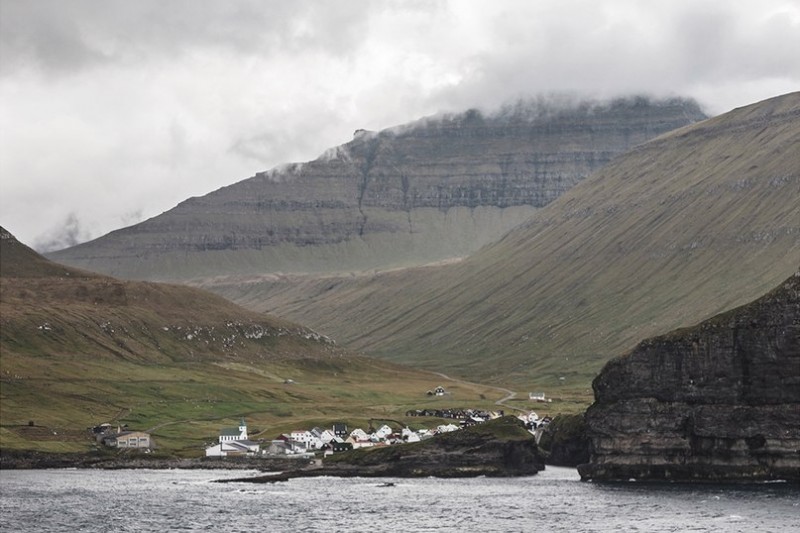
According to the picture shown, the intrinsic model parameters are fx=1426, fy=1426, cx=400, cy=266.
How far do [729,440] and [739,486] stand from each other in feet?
17.9

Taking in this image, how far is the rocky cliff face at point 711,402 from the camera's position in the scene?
16550 centimetres

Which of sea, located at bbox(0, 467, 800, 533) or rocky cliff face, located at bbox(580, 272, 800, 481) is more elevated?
rocky cliff face, located at bbox(580, 272, 800, 481)

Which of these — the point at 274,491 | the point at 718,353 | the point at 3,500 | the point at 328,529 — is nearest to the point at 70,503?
the point at 3,500

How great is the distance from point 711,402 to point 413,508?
126 feet

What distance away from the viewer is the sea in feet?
470

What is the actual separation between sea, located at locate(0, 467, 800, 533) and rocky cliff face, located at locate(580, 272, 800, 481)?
119 inches

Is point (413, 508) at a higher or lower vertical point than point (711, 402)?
lower

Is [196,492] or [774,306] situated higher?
[774,306]

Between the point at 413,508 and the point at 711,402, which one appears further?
the point at 711,402

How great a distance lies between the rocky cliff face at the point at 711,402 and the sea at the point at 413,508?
302 centimetres

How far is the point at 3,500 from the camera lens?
178000 millimetres

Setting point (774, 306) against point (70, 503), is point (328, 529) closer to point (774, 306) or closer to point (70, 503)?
point (70, 503)

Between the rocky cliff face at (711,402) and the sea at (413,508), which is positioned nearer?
the sea at (413,508)

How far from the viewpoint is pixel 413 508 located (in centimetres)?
16412
